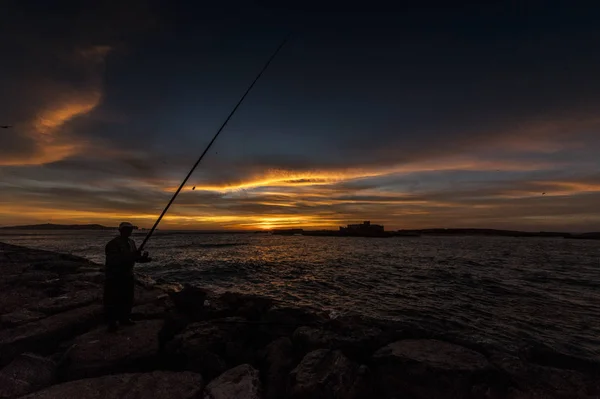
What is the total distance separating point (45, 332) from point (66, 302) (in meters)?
2.42

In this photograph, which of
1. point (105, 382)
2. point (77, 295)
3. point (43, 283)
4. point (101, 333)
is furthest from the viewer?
point (43, 283)

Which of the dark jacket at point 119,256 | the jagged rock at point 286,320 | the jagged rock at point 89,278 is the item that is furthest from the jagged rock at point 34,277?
the jagged rock at point 286,320

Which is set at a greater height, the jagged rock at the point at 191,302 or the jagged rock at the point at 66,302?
the jagged rock at the point at 66,302

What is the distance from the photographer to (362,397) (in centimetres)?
Result: 479

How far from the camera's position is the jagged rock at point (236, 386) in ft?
14.3

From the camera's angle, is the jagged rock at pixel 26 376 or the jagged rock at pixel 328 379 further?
the jagged rock at pixel 328 379

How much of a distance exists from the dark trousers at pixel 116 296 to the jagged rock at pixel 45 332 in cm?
102

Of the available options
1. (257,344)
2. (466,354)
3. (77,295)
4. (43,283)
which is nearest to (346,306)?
(257,344)

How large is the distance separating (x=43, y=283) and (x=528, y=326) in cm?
1738

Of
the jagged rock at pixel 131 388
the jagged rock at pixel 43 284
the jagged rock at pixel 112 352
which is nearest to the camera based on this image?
the jagged rock at pixel 131 388

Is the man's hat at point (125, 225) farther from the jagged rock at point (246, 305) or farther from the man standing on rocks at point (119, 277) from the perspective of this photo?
the jagged rock at point (246, 305)

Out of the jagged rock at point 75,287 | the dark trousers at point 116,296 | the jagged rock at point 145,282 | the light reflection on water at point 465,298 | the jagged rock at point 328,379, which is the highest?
the dark trousers at point 116,296

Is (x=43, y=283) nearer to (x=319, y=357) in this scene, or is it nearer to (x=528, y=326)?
(x=319, y=357)

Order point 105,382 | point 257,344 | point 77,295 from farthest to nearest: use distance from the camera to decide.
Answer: point 77,295 < point 257,344 < point 105,382
